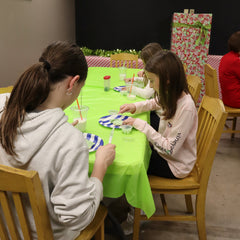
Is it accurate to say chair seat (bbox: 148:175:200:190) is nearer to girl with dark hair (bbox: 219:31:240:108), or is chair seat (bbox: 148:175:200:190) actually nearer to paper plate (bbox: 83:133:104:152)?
paper plate (bbox: 83:133:104:152)

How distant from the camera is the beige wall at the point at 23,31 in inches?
142

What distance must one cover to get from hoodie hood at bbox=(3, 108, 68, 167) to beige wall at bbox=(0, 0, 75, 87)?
9.39 feet

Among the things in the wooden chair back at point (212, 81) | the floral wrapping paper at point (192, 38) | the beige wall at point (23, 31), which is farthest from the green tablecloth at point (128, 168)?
the floral wrapping paper at point (192, 38)

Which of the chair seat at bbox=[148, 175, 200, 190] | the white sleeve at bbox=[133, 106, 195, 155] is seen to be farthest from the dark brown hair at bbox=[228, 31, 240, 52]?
the chair seat at bbox=[148, 175, 200, 190]

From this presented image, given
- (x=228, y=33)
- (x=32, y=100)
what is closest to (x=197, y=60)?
(x=228, y=33)

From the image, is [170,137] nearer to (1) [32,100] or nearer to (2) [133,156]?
(2) [133,156]

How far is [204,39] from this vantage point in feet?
14.2

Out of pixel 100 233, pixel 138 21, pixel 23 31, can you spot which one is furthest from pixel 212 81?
pixel 138 21

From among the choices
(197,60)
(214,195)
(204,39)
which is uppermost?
(204,39)

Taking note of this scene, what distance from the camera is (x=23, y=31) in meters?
4.06

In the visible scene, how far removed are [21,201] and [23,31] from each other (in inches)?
145

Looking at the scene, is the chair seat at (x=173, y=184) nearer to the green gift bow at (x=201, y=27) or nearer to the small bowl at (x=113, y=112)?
the small bowl at (x=113, y=112)

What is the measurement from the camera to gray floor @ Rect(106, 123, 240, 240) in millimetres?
1873

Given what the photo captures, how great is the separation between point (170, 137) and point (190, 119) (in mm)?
147
